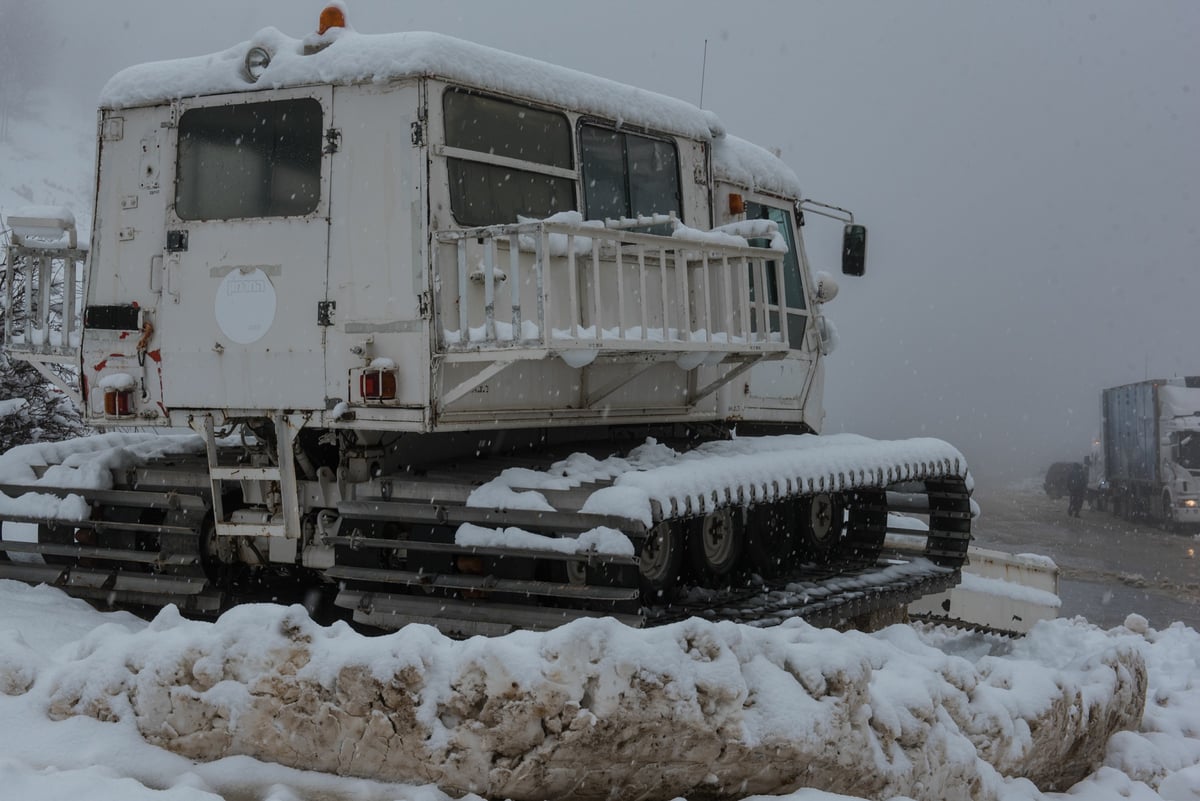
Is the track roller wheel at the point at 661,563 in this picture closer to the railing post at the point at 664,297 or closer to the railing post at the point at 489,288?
the railing post at the point at 664,297

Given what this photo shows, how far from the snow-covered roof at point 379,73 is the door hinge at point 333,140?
10.8 inches

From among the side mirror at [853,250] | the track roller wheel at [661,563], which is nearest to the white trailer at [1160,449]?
the side mirror at [853,250]

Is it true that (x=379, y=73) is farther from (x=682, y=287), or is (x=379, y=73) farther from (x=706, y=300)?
(x=706, y=300)

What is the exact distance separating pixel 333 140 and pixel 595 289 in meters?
1.69

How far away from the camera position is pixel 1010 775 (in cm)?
576

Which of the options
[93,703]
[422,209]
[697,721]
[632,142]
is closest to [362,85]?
[422,209]

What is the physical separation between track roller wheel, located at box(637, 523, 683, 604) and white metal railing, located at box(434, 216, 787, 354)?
110 centimetres

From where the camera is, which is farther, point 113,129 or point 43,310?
point 43,310

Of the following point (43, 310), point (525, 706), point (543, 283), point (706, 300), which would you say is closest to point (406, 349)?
point (543, 283)

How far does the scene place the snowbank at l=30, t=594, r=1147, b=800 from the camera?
4531 mm

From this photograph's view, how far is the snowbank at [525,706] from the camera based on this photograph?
4.53 m

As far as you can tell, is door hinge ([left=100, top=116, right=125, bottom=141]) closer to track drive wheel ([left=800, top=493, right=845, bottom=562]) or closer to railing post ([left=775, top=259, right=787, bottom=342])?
railing post ([left=775, top=259, right=787, bottom=342])

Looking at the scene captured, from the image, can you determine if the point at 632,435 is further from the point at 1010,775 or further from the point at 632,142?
the point at 1010,775

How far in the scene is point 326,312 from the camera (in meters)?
6.57
